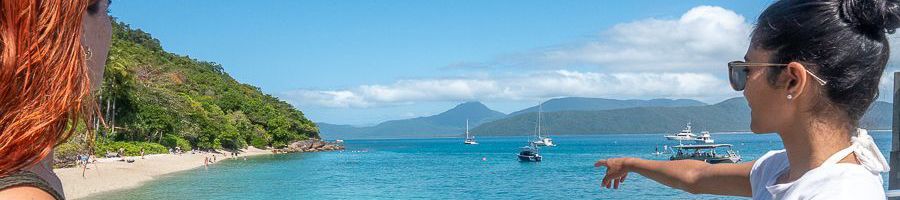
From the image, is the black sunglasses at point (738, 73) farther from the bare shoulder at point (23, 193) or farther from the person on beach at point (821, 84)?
the bare shoulder at point (23, 193)

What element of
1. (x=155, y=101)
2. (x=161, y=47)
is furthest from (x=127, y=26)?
(x=155, y=101)

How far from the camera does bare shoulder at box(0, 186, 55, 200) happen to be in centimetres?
60

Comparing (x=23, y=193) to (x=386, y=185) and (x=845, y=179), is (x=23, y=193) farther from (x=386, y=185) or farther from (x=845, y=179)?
(x=386, y=185)

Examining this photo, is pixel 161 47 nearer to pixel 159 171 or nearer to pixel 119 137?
pixel 119 137

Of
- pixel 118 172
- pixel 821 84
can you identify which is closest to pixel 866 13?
pixel 821 84

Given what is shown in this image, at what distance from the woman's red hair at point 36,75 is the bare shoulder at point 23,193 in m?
0.02

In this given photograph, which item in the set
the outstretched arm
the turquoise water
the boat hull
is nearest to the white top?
the outstretched arm

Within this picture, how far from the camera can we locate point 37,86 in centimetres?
63

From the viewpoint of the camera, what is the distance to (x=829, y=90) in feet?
3.48

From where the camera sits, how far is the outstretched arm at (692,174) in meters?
1.53

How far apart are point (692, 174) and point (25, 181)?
1333mm

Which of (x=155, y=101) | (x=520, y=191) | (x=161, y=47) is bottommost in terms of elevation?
(x=520, y=191)

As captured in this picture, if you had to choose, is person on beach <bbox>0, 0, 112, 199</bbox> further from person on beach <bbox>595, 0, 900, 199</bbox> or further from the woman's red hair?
person on beach <bbox>595, 0, 900, 199</bbox>

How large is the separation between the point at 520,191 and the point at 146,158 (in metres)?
22.0
